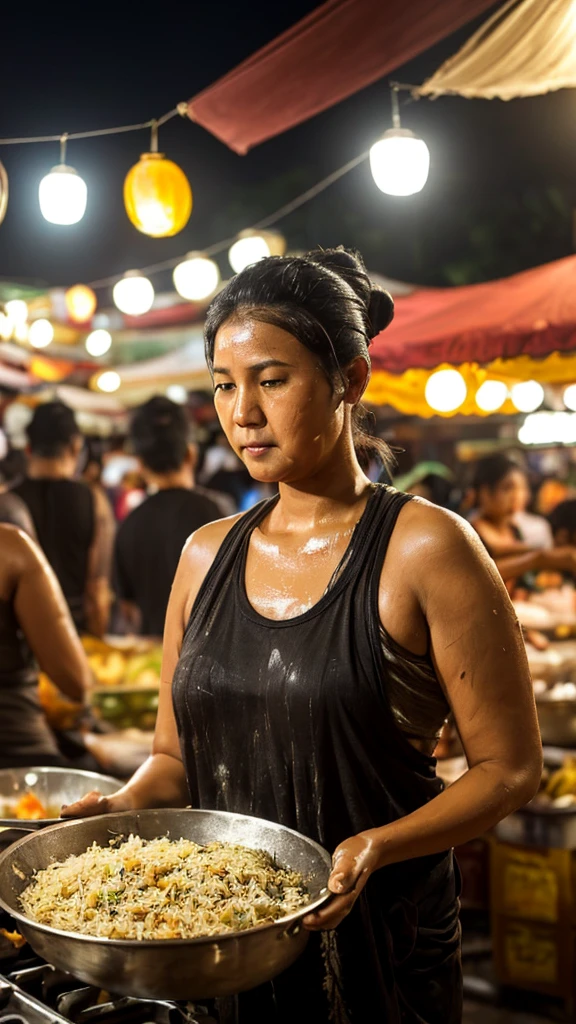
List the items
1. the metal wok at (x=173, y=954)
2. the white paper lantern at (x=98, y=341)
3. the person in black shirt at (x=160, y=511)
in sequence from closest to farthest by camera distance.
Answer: the metal wok at (x=173, y=954), the person in black shirt at (x=160, y=511), the white paper lantern at (x=98, y=341)

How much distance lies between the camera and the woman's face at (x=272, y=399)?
1.97 metres

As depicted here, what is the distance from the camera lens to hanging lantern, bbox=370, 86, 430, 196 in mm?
5340

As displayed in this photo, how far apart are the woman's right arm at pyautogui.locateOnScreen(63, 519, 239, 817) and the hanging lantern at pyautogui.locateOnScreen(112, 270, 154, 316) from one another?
7550 mm

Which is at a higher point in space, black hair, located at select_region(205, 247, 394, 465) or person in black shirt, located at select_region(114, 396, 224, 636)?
black hair, located at select_region(205, 247, 394, 465)

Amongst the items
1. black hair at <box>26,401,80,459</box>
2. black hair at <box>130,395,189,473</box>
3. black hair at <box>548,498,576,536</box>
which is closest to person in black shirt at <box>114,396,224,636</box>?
black hair at <box>130,395,189,473</box>

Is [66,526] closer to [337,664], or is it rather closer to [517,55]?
[517,55]

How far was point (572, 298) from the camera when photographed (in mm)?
5715

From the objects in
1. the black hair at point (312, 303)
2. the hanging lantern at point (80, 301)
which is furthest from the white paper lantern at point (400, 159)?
the hanging lantern at point (80, 301)

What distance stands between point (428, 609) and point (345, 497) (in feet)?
1.18

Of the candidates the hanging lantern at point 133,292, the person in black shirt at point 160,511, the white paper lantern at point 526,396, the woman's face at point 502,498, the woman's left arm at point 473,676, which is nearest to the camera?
the woman's left arm at point 473,676

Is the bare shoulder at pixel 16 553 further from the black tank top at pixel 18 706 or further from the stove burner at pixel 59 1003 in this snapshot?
the stove burner at pixel 59 1003

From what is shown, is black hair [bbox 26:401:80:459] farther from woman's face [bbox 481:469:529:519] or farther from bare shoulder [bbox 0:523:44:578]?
woman's face [bbox 481:469:529:519]

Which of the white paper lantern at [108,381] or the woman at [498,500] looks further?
the white paper lantern at [108,381]

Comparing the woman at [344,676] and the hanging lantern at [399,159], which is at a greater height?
the hanging lantern at [399,159]
